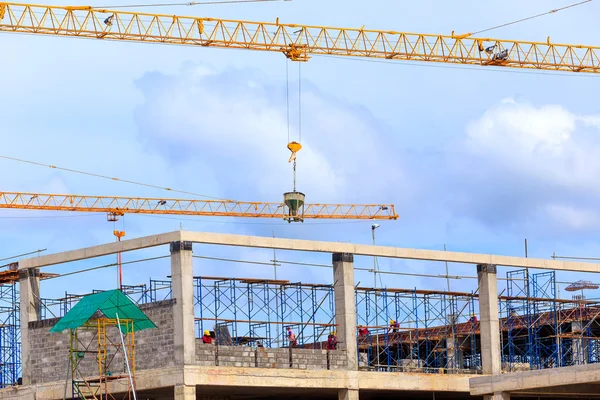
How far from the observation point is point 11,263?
6322cm

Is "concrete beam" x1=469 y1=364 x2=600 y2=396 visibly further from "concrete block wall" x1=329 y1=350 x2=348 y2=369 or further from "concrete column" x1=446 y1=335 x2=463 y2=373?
"concrete column" x1=446 y1=335 x2=463 y2=373

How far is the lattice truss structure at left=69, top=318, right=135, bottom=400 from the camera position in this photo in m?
48.7

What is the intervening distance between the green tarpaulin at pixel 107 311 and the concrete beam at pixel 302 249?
2.30 m

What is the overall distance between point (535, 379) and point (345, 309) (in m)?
→ 8.99

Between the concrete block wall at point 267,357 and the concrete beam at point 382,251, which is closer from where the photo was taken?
the concrete block wall at point 267,357

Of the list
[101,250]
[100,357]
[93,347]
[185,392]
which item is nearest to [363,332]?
[93,347]

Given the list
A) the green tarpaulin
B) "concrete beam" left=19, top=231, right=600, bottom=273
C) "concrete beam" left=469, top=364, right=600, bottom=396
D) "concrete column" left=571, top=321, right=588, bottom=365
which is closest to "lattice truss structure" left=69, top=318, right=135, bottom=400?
the green tarpaulin

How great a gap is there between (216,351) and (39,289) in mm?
10378

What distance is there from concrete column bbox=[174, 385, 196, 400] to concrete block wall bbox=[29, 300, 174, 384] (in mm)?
1346

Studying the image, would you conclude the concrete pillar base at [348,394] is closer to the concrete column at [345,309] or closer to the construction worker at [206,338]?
the concrete column at [345,309]

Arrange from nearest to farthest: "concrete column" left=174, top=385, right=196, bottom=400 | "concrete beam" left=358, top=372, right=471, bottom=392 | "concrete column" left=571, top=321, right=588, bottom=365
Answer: "concrete column" left=174, top=385, right=196, bottom=400 → "concrete beam" left=358, top=372, right=471, bottom=392 → "concrete column" left=571, top=321, right=588, bottom=365

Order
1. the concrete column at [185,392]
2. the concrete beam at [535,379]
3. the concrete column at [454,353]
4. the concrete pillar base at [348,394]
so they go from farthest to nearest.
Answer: the concrete column at [454,353]
the concrete pillar base at [348,394]
the concrete column at [185,392]
the concrete beam at [535,379]

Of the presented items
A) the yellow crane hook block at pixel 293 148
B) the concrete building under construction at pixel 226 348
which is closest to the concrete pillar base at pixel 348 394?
the concrete building under construction at pixel 226 348

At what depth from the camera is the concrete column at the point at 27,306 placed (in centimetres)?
5353
